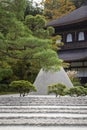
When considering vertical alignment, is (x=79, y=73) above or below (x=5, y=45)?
below

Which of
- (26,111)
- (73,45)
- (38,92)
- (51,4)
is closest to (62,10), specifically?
(51,4)

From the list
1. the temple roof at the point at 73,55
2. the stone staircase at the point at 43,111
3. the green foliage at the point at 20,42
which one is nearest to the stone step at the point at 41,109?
the stone staircase at the point at 43,111

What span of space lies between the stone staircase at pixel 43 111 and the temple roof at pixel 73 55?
52.3ft

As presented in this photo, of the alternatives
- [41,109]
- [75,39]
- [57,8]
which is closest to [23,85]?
[41,109]

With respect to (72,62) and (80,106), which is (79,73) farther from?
(80,106)

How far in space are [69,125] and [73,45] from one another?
2436cm

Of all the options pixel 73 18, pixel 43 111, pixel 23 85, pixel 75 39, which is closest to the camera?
pixel 43 111

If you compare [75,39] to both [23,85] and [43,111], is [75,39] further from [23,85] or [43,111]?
[43,111]

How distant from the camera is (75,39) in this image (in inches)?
1325

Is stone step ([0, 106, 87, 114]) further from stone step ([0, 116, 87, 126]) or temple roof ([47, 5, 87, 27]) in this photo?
temple roof ([47, 5, 87, 27])

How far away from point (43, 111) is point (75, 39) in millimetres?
22544

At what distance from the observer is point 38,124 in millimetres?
9656

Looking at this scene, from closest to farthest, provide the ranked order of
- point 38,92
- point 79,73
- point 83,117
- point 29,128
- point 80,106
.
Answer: point 29,128 < point 83,117 < point 80,106 < point 38,92 < point 79,73

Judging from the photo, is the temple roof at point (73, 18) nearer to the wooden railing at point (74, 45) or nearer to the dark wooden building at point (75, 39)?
the dark wooden building at point (75, 39)
